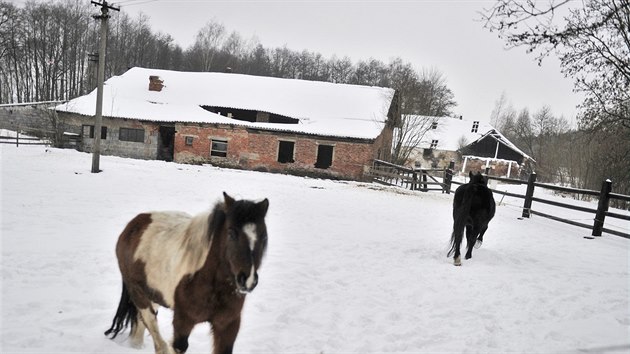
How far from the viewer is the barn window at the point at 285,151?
24203 mm

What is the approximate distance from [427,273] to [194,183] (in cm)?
1088

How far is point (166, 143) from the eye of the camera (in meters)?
25.7

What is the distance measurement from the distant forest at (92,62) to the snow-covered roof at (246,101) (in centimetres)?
514

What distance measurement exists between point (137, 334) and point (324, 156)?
21063 mm

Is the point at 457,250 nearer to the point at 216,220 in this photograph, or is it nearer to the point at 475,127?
the point at 216,220

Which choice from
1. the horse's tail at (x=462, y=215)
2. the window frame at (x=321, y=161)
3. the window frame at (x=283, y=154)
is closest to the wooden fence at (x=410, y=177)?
the window frame at (x=321, y=161)

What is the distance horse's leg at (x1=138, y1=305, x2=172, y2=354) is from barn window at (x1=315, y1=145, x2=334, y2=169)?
20.9 m

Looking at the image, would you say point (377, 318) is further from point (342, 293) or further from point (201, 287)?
point (201, 287)

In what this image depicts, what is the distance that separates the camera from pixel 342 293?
4793 millimetres

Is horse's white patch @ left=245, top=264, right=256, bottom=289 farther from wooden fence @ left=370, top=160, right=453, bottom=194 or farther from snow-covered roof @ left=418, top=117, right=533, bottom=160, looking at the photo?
snow-covered roof @ left=418, top=117, right=533, bottom=160

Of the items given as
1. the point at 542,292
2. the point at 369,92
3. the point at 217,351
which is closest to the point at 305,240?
the point at 542,292

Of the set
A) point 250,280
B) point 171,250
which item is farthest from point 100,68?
point 250,280

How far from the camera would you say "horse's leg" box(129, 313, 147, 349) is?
325 cm

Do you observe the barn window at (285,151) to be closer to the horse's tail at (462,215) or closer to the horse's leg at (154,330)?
the horse's tail at (462,215)
